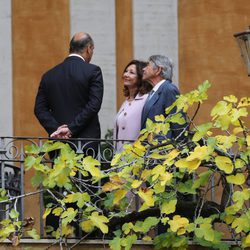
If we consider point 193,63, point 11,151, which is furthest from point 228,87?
point 11,151

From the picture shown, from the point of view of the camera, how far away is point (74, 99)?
764 inches

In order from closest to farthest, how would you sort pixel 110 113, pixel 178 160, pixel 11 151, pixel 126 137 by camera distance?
pixel 178 160
pixel 126 137
pixel 11 151
pixel 110 113

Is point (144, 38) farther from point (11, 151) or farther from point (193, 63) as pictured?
point (11, 151)

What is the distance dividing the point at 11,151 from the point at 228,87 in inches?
172

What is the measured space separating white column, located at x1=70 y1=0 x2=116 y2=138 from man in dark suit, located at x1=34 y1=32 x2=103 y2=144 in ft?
16.0

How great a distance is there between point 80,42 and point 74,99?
1.68 feet

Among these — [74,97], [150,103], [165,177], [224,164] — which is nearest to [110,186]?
[165,177]

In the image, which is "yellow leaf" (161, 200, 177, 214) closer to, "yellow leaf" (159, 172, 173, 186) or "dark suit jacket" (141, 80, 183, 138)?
"yellow leaf" (159, 172, 173, 186)

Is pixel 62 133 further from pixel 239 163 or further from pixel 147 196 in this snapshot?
pixel 239 163

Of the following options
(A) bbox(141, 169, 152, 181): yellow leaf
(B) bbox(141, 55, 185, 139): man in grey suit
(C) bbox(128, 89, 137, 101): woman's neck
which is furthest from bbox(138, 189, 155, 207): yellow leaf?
(C) bbox(128, 89, 137, 101): woman's neck

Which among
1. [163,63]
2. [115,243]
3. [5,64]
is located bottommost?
[115,243]

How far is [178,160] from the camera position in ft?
58.9

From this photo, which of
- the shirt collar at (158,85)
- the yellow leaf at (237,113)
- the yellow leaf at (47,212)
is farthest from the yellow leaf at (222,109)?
the yellow leaf at (47,212)

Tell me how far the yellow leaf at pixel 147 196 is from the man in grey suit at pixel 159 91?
3.11 ft
